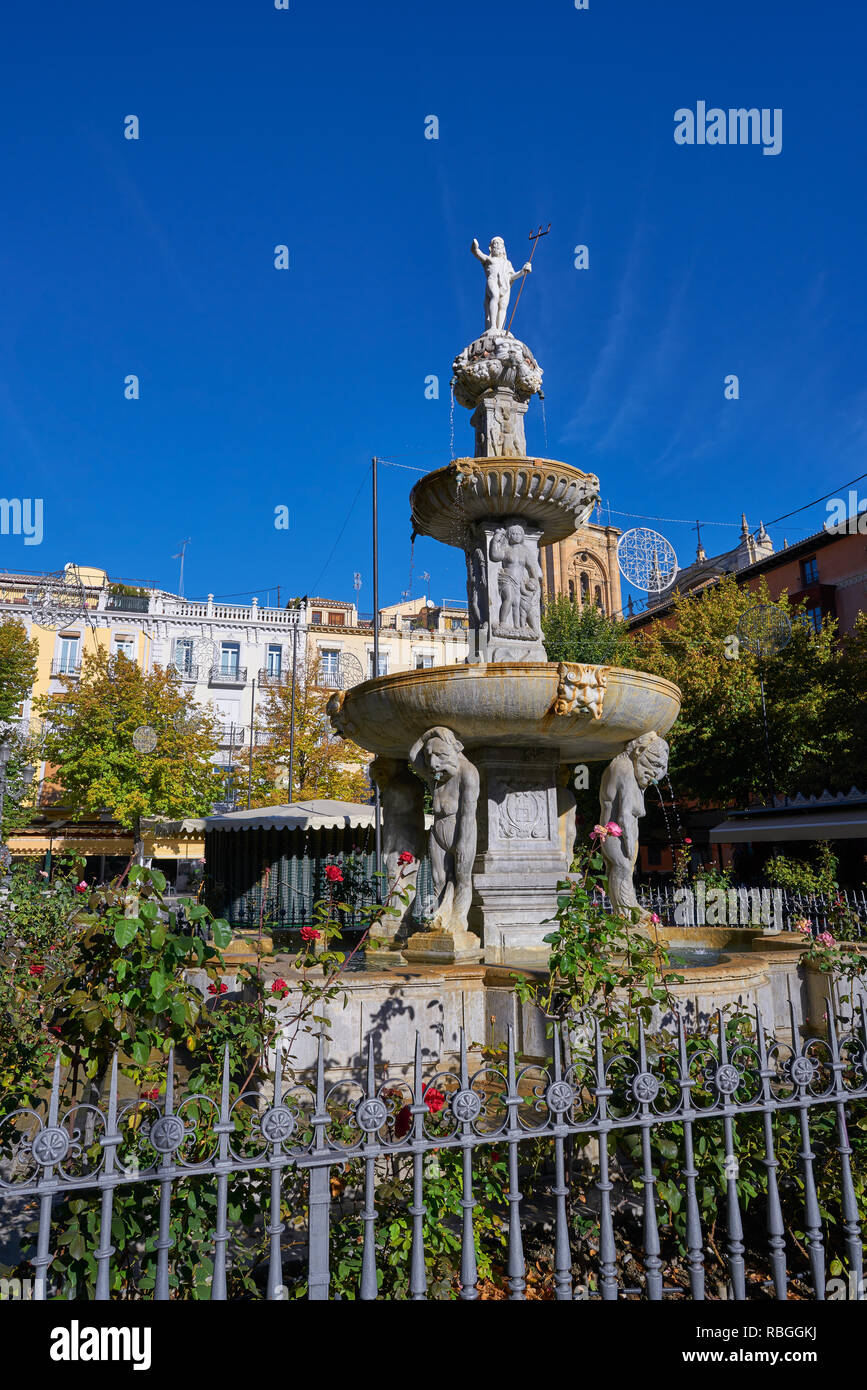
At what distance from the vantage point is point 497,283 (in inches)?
394

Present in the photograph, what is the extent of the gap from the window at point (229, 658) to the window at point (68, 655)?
659cm

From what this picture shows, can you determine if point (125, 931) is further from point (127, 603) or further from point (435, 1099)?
point (127, 603)

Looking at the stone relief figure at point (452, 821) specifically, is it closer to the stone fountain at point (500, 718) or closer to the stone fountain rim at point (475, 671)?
the stone fountain at point (500, 718)

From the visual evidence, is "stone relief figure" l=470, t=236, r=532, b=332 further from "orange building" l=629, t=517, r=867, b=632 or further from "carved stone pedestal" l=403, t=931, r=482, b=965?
"orange building" l=629, t=517, r=867, b=632

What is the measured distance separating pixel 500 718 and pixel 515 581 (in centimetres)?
227

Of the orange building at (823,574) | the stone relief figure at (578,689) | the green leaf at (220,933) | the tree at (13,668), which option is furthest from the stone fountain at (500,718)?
the tree at (13,668)

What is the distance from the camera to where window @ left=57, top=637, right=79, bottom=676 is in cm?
3928

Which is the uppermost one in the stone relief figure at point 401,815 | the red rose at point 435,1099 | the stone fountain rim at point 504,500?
the stone fountain rim at point 504,500

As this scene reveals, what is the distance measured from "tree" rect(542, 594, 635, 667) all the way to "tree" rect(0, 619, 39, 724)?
18.3 meters

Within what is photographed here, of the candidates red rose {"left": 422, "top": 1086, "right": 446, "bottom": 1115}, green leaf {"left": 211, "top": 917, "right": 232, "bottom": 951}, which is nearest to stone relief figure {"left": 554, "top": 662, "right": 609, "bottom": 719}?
red rose {"left": 422, "top": 1086, "right": 446, "bottom": 1115}

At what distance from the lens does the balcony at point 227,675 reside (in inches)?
1626

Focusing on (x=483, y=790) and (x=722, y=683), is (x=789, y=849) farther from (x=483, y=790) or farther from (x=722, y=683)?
(x=483, y=790)

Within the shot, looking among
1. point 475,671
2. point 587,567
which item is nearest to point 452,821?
point 475,671

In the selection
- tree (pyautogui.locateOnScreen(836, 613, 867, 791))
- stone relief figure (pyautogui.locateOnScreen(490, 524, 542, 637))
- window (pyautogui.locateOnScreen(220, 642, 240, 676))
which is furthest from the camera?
window (pyautogui.locateOnScreen(220, 642, 240, 676))
